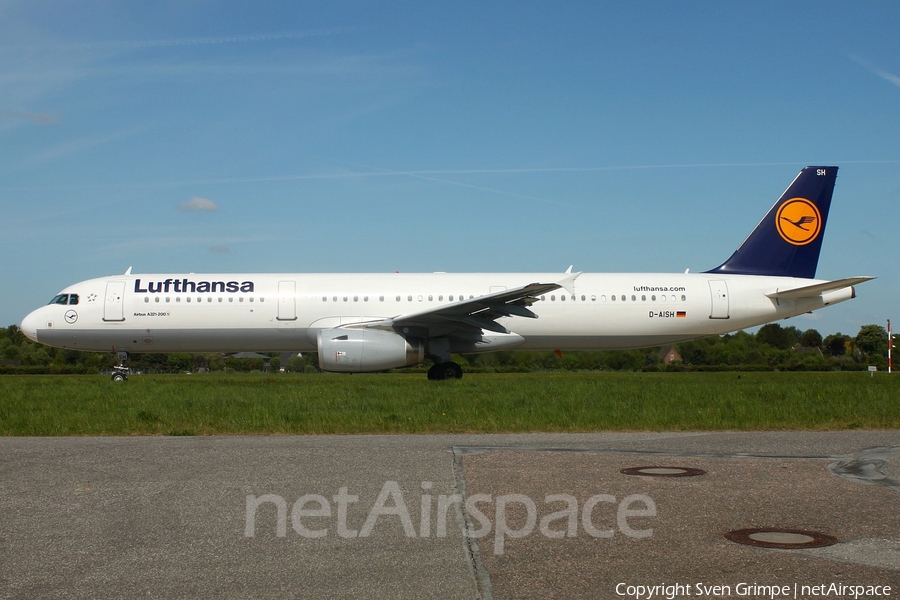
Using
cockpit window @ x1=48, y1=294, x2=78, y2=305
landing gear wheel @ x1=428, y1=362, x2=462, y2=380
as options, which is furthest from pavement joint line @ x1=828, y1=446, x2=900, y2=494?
cockpit window @ x1=48, y1=294, x2=78, y2=305

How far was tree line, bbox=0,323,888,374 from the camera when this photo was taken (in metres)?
32.5

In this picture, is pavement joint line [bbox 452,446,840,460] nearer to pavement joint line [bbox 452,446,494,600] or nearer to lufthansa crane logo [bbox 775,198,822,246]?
pavement joint line [bbox 452,446,494,600]

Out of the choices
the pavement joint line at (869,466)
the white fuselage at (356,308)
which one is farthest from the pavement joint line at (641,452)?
the white fuselage at (356,308)

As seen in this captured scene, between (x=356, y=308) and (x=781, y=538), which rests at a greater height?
(x=356, y=308)

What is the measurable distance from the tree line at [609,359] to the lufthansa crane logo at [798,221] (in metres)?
4.00

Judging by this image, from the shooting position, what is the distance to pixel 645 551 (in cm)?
449

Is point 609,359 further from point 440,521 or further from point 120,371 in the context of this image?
point 440,521

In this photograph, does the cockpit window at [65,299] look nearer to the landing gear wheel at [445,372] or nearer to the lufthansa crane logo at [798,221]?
the landing gear wheel at [445,372]

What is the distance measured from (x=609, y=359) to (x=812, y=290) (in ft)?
33.1

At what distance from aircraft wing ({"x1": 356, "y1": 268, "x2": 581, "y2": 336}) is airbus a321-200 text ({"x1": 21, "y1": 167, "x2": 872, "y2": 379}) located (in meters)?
0.08

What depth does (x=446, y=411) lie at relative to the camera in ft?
40.0

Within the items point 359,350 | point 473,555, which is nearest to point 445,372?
point 359,350

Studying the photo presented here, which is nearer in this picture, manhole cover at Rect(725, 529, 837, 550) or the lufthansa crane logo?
manhole cover at Rect(725, 529, 837, 550)

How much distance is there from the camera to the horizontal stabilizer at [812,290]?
23.3 metres
